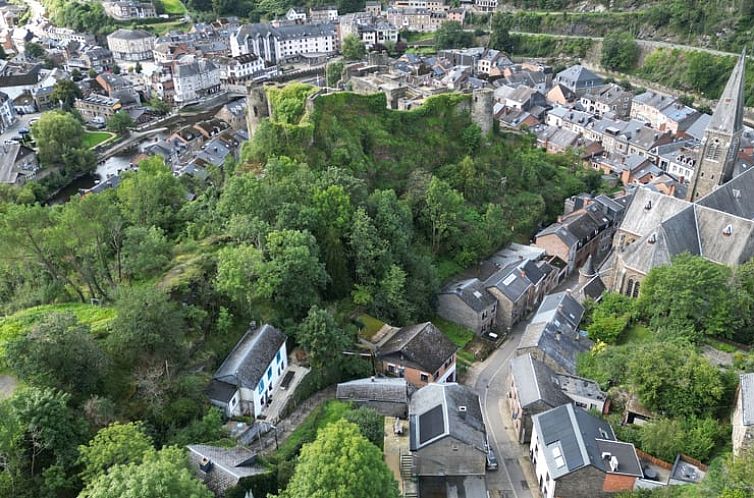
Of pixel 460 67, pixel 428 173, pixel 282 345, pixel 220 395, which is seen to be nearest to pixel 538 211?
pixel 428 173

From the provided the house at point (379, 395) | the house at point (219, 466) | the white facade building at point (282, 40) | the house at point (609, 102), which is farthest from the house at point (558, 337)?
the white facade building at point (282, 40)

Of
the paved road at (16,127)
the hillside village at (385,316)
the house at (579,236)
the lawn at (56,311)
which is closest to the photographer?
the hillside village at (385,316)

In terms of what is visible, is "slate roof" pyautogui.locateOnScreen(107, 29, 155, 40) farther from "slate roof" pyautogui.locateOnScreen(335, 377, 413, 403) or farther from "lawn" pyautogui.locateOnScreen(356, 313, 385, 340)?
"slate roof" pyautogui.locateOnScreen(335, 377, 413, 403)

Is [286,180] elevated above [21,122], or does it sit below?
above

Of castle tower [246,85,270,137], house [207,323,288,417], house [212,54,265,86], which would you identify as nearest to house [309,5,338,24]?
house [212,54,265,86]

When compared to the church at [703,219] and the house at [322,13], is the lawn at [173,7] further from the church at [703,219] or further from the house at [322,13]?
the church at [703,219]

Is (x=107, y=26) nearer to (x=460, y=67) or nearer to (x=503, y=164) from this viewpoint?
(x=460, y=67)
